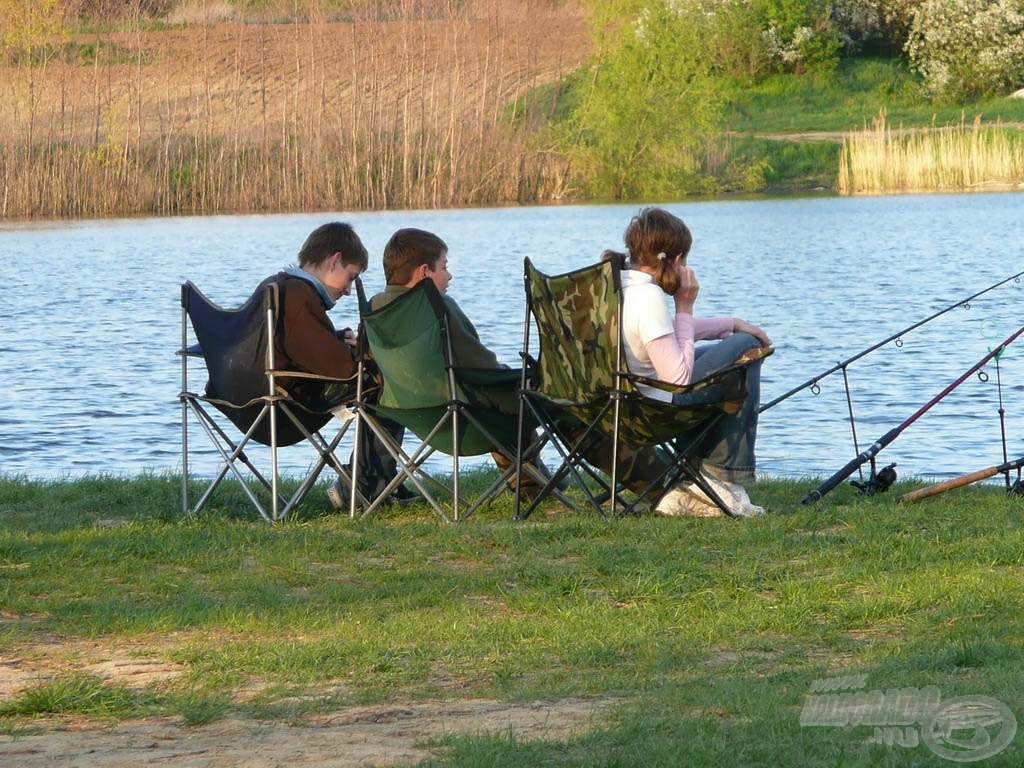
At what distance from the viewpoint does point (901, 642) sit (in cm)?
401

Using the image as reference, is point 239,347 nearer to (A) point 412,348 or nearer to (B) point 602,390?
(A) point 412,348

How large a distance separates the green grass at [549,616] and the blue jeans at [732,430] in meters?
0.23

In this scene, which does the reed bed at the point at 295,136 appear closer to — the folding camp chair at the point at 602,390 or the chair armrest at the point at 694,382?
the folding camp chair at the point at 602,390

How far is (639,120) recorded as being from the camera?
135 feet

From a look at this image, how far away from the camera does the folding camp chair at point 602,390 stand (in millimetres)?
5508

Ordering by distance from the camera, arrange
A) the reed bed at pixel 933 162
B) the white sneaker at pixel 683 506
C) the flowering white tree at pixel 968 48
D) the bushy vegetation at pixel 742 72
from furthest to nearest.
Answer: the flowering white tree at pixel 968 48
the bushy vegetation at pixel 742 72
the reed bed at pixel 933 162
the white sneaker at pixel 683 506

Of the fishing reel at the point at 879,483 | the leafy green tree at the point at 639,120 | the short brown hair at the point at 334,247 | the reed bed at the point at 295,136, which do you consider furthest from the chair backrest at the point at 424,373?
the leafy green tree at the point at 639,120

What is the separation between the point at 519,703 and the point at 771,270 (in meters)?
19.2

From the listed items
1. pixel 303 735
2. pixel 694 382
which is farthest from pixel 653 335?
pixel 303 735

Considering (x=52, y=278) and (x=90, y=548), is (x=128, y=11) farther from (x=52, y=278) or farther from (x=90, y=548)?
(x=90, y=548)

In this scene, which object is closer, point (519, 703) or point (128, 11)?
point (519, 703)

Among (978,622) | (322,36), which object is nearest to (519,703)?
(978,622)

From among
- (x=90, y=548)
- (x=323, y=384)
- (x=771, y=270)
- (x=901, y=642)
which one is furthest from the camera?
(x=771, y=270)

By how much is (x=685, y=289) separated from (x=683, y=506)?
→ 2.55 feet
